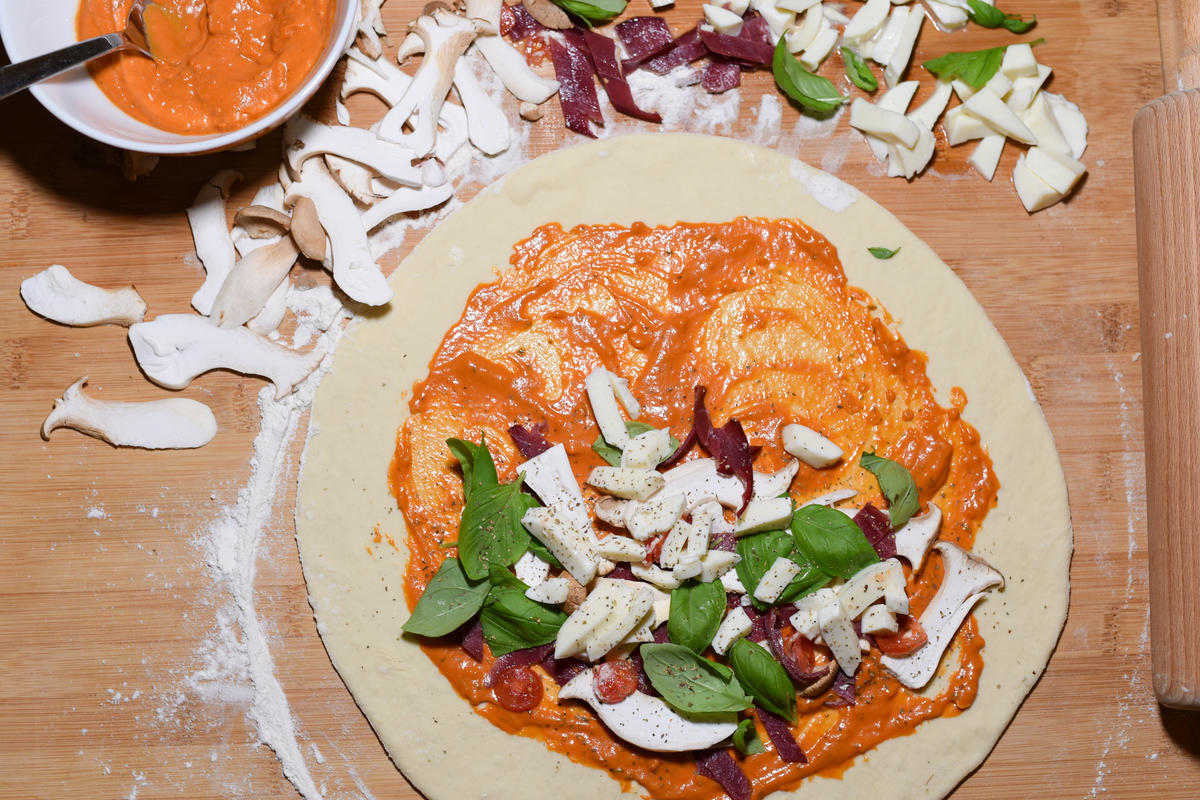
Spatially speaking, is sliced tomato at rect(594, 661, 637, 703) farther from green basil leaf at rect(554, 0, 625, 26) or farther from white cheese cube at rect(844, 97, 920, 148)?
green basil leaf at rect(554, 0, 625, 26)

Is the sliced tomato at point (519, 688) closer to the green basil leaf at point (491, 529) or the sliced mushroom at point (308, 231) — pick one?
the green basil leaf at point (491, 529)

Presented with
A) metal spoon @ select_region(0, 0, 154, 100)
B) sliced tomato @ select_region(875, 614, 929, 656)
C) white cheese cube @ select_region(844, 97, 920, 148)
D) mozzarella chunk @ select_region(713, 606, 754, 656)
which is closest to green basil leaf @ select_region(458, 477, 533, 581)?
mozzarella chunk @ select_region(713, 606, 754, 656)

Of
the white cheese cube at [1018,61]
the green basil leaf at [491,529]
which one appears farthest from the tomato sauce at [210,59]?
the white cheese cube at [1018,61]

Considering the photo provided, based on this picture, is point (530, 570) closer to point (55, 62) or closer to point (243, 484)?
point (243, 484)

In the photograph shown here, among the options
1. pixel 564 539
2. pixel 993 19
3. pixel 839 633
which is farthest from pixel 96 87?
pixel 993 19

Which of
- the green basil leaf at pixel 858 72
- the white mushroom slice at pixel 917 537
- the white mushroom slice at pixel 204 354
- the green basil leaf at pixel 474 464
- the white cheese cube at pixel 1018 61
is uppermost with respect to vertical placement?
the green basil leaf at pixel 858 72
